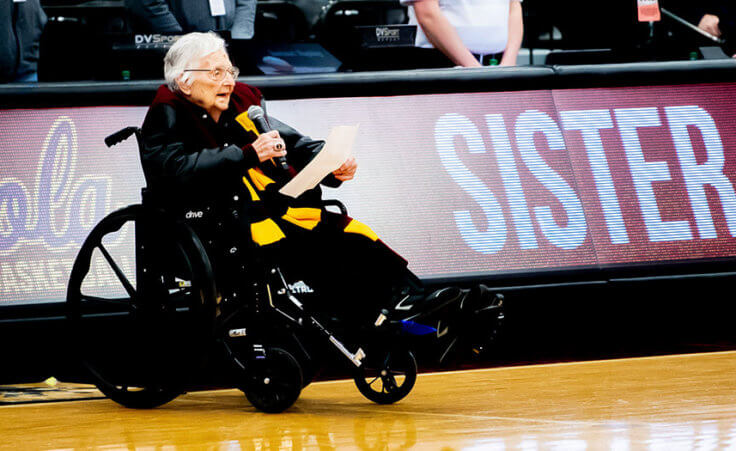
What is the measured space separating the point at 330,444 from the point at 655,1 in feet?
11.2

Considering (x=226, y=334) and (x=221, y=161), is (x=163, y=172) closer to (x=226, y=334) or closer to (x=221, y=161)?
(x=221, y=161)

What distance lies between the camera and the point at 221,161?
135 inches

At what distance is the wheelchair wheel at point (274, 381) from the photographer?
3.45 m

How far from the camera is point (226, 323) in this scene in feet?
11.8

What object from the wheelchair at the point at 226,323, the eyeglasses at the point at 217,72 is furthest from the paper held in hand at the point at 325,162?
the eyeglasses at the point at 217,72

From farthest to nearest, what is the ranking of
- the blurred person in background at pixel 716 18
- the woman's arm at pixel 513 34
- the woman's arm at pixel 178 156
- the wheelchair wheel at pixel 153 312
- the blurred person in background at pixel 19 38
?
1. the blurred person in background at pixel 716 18
2. the woman's arm at pixel 513 34
3. the blurred person in background at pixel 19 38
4. the woman's arm at pixel 178 156
5. the wheelchair wheel at pixel 153 312

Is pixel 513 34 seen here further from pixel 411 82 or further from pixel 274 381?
pixel 274 381

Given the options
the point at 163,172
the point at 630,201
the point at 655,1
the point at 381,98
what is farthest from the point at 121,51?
the point at 655,1

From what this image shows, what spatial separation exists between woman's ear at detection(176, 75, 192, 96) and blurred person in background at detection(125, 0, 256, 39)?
58.8 inches

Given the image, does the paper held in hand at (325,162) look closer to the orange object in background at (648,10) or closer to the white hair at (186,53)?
the white hair at (186,53)

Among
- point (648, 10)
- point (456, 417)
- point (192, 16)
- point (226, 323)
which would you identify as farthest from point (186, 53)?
point (648, 10)

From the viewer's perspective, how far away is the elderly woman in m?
3.47

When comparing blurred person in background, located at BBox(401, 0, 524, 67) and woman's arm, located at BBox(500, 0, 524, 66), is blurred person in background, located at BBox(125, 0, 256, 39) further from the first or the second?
woman's arm, located at BBox(500, 0, 524, 66)

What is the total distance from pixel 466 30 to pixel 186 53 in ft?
6.91
